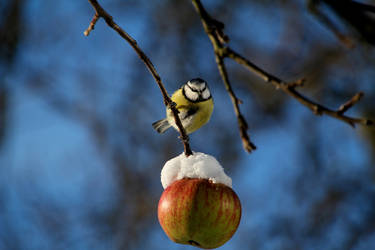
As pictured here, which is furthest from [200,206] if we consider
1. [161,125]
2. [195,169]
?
[161,125]

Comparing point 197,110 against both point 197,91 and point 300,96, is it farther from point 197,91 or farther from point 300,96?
point 300,96

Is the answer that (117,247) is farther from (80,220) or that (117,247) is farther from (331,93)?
(331,93)

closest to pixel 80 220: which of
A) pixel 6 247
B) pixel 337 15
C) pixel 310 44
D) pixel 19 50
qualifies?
pixel 6 247

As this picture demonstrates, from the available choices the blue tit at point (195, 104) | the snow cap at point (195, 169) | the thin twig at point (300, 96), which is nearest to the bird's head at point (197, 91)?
the blue tit at point (195, 104)

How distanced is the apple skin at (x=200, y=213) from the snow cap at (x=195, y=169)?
0.10 ft

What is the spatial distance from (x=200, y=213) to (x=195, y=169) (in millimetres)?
194

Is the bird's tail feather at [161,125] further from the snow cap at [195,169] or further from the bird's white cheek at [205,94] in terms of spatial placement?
the snow cap at [195,169]

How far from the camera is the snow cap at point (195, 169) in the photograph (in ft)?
5.27

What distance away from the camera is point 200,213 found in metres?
1.50

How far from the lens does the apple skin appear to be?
150 cm

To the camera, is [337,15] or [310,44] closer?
[337,15]

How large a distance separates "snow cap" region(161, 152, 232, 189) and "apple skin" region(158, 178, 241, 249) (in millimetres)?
30

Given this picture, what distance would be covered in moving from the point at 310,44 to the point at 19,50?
4.29 metres

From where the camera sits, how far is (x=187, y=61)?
595 cm
